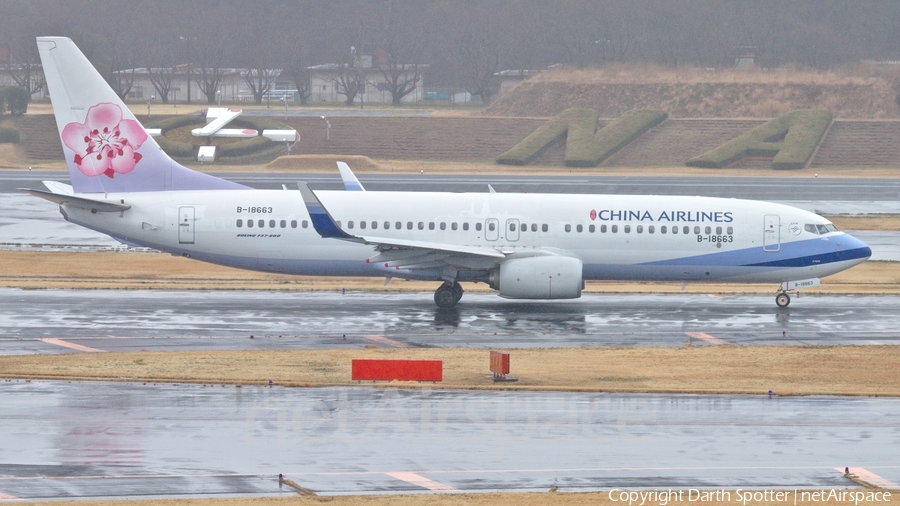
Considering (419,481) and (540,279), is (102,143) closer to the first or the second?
(540,279)

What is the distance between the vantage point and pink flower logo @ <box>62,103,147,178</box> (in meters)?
36.3

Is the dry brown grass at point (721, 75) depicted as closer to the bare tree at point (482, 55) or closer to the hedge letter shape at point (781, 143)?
the hedge letter shape at point (781, 143)

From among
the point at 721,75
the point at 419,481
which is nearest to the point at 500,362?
the point at 419,481

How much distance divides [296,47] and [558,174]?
94047 millimetres

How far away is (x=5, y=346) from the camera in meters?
27.8

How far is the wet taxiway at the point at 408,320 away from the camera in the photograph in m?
29.8

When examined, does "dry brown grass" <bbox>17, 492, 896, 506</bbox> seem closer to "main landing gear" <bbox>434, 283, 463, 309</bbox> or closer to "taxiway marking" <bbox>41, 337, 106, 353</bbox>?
"taxiway marking" <bbox>41, 337, 106, 353</bbox>

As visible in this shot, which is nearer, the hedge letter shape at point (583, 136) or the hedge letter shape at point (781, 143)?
the hedge letter shape at point (781, 143)

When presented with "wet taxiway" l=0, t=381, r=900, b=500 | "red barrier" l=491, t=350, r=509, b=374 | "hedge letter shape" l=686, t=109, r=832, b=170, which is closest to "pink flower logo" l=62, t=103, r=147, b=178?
"wet taxiway" l=0, t=381, r=900, b=500

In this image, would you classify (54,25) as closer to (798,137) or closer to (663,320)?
(798,137)

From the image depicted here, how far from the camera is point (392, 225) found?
3600 centimetres

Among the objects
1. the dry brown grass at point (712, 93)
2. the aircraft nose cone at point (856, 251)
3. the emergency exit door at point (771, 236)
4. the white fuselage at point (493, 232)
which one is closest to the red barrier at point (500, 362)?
the white fuselage at point (493, 232)

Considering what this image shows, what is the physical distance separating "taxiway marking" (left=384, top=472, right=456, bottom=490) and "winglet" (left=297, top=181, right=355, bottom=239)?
16017 mm

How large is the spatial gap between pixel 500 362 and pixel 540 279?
33.1 ft
